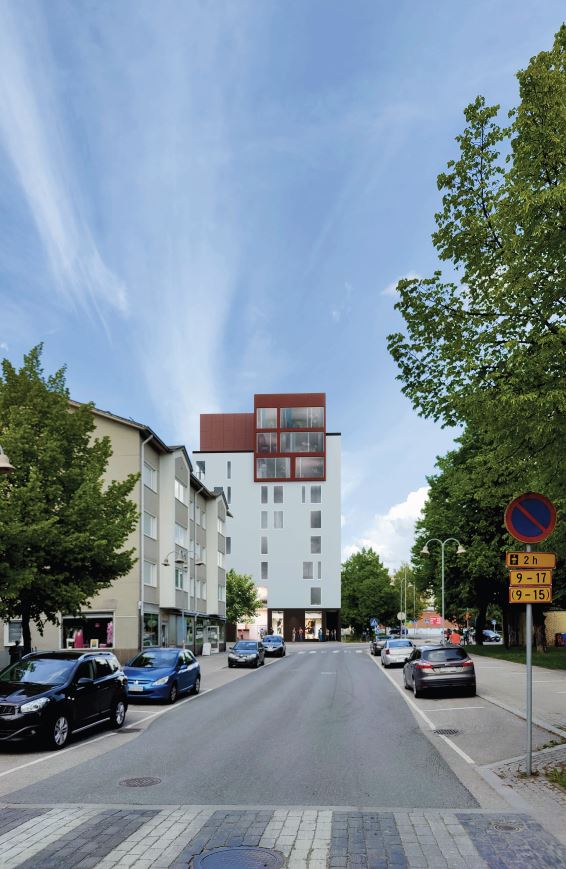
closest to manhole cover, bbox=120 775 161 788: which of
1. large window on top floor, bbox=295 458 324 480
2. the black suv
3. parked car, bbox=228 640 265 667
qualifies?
the black suv

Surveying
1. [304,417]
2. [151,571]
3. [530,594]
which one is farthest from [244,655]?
[304,417]

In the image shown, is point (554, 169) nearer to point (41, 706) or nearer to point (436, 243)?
point (436, 243)

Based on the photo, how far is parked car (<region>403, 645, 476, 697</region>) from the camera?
73.8 feet

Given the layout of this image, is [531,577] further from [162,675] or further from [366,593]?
[366,593]

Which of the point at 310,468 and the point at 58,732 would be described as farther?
the point at 310,468

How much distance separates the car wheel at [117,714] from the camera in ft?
52.7

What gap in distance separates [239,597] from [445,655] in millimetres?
65941

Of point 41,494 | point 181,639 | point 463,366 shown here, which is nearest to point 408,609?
point 181,639

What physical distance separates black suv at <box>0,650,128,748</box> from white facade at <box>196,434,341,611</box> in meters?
83.0

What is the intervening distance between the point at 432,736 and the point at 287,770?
4669 millimetres

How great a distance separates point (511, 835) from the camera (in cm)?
745

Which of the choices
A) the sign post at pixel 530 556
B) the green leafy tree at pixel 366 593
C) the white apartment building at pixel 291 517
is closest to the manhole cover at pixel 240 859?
the sign post at pixel 530 556

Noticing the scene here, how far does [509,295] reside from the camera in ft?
38.9

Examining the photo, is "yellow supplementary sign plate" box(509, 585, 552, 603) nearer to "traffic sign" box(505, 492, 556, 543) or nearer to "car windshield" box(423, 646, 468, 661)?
"traffic sign" box(505, 492, 556, 543)
